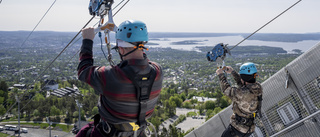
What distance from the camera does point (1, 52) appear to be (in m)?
140

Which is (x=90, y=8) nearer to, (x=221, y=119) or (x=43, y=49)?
(x=221, y=119)

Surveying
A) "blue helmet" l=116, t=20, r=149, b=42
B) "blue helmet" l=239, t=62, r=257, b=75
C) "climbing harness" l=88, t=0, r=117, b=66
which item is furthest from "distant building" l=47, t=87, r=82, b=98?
"blue helmet" l=116, t=20, r=149, b=42

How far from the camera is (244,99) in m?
4.05

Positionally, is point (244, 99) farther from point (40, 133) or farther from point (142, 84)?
point (40, 133)

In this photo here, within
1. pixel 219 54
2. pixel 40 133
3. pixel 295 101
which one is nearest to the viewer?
pixel 219 54

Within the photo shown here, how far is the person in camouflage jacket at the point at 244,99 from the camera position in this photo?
159 inches

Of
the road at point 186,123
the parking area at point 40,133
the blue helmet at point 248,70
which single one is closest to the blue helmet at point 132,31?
the blue helmet at point 248,70

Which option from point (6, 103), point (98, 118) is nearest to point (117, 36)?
point (98, 118)

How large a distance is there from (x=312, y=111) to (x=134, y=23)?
16.1ft

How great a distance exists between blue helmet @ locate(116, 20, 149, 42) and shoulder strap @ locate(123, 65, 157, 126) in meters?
0.31

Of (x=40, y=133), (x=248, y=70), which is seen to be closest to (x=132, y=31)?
(x=248, y=70)

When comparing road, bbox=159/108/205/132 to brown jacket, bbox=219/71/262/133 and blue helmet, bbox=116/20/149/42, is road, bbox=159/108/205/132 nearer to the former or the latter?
brown jacket, bbox=219/71/262/133

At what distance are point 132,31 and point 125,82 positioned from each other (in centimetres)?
52

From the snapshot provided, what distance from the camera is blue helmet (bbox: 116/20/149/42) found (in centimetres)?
232
